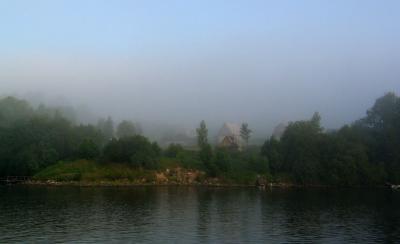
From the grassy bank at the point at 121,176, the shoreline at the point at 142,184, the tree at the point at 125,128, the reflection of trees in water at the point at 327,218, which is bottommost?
the reflection of trees in water at the point at 327,218

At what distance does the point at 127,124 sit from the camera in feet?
650

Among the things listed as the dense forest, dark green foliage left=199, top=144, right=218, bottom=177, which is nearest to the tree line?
the dense forest

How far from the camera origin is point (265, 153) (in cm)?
15325

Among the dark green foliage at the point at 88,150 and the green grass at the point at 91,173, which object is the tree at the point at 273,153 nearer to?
the green grass at the point at 91,173

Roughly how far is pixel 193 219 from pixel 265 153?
3504 inches

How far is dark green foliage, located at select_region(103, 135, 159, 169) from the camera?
449ft

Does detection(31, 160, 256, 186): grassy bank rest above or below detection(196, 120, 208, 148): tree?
below

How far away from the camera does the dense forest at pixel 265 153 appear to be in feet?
456

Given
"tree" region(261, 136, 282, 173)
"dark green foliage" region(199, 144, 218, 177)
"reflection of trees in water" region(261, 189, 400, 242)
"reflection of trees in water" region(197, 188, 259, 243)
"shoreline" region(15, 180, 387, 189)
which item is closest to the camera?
"reflection of trees in water" region(197, 188, 259, 243)

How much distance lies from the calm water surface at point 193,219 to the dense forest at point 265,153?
3999cm

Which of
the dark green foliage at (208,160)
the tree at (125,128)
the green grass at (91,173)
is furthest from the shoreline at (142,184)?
the tree at (125,128)

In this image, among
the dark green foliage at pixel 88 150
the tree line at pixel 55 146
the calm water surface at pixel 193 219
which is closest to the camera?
the calm water surface at pixel 193 219

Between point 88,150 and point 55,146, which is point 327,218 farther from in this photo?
point 55,146

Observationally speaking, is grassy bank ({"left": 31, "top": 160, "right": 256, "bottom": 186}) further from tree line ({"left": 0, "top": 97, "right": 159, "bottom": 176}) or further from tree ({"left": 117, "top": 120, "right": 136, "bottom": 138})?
tree ({"left": 117, "top": 120, "right": 136, "bottom": 138})
